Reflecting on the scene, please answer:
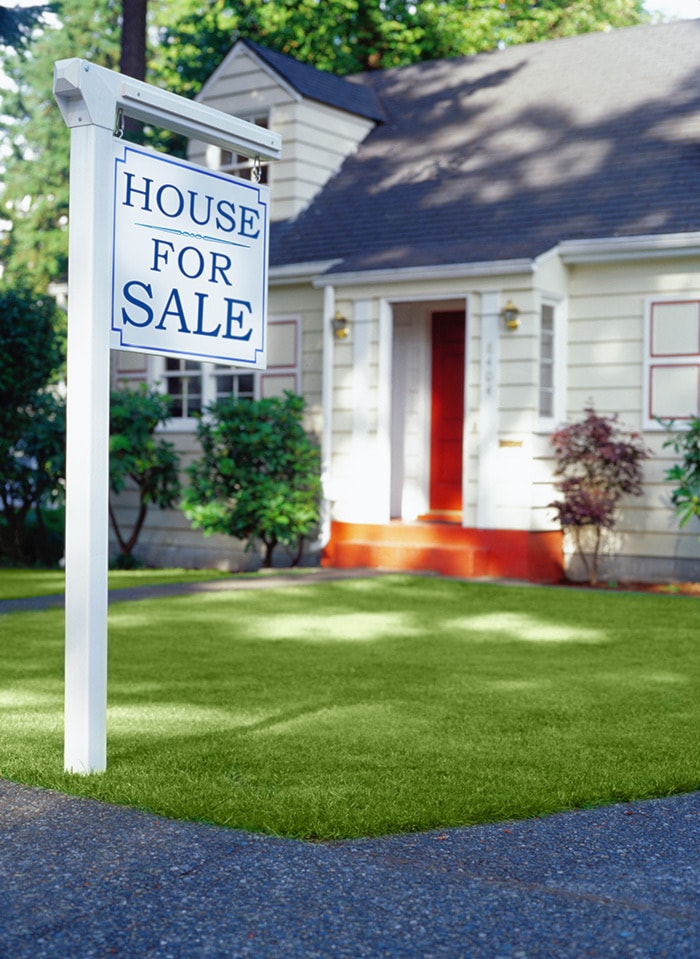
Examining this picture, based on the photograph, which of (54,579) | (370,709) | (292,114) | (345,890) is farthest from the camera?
(292,114)

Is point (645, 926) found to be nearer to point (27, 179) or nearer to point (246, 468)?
point (246, 468)

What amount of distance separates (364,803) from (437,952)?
1259mm

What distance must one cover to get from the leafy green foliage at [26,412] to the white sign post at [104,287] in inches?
373

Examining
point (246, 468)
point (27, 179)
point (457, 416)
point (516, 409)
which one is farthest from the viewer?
point (27, 179)

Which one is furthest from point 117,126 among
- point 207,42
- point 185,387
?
point 207,42

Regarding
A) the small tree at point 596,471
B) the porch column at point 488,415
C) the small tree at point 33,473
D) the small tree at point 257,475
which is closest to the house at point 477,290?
the porch column at point 488,415

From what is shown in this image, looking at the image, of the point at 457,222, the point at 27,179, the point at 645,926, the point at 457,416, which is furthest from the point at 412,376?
the point at 27,179

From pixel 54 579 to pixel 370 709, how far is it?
24.4 feet

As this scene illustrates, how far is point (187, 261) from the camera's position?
5.11 metres

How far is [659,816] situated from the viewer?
435 centimetres

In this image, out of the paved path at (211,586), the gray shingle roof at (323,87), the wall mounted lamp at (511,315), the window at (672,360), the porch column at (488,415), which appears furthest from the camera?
the gray shingle roof at (323,87)

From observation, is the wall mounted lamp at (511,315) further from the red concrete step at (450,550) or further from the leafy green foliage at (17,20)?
the leafy green foliage at (17,20)

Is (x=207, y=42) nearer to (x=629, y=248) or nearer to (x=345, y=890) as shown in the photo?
(x=629, y=248)

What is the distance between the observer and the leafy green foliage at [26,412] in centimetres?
1443
